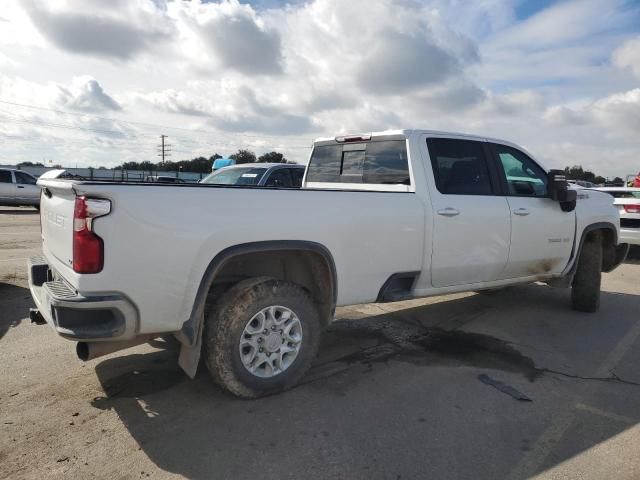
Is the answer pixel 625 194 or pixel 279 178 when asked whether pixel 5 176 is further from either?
pixel 625 194

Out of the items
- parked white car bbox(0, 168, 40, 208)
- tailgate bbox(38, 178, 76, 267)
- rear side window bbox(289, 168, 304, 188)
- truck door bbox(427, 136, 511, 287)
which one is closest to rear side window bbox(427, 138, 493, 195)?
truck door bbox(427, 136, 511, 287)

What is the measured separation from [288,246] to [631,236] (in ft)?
29.6

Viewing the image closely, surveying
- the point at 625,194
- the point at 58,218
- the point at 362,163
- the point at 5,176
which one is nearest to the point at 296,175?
the point at 362,163

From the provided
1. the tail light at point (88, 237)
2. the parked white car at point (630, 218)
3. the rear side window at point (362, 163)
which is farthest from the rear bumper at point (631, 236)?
the tail light at point (88, 237)

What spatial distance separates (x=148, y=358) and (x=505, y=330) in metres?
3.61

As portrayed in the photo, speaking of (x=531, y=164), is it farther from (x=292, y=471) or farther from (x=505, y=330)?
(x=292, y=471)

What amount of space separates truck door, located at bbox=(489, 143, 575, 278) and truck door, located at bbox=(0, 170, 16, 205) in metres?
20.0

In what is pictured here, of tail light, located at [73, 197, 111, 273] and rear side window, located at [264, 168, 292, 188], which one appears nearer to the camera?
tail light, located at [73, 197, 111, 273]

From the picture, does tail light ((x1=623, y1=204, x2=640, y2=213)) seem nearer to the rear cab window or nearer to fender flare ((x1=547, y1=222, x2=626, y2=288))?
fender flare ((x1=547, y1=222, x2=626, y2=288))

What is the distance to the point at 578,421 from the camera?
332 centimetres

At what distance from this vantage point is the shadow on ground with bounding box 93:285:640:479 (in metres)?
2.79

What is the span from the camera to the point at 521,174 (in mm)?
5312

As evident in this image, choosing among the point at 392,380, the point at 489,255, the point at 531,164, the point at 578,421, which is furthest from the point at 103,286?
the point at 531,164

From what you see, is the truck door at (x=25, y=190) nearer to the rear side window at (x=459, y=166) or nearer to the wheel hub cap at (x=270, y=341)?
the rear side window at (x=459, y=166)
